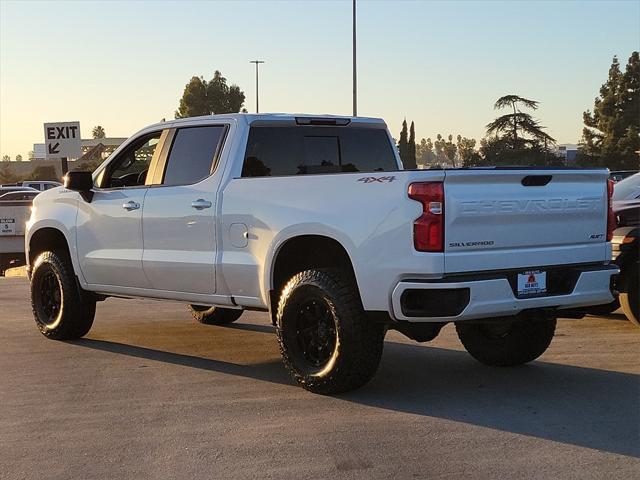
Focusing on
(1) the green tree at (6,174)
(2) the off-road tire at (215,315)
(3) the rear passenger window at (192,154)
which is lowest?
(2) the off-road tire at (215,315)

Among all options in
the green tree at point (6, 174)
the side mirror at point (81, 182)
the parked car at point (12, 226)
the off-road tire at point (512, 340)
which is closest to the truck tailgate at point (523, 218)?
the off-road tire at point (512, 340)

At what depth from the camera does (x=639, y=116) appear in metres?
54.9

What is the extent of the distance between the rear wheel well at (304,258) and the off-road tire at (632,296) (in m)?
3.52

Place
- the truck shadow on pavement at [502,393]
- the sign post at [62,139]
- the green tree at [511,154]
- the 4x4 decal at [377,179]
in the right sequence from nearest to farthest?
the truck shadow on pavement at [502,393]
the 4x4 decal at [377,179]
the sign post at [62,139]
the green tree at [511,154]

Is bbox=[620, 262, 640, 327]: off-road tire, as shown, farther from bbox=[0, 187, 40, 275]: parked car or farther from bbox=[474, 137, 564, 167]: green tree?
bbox=[474, 137, 564, 167]: green tree

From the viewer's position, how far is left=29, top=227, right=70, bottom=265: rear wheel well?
27.1 ft

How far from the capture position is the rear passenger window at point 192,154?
22.2 ft

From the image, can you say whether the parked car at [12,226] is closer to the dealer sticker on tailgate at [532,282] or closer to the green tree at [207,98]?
the dealer sticker on tailgate at [532,282]

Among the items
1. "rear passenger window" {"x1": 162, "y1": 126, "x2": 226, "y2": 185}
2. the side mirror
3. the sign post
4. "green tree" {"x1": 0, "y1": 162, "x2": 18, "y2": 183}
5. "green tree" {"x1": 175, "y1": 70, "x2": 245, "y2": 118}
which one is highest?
"green tree" {"x1": 175, "y1": 70, "x2": 245, "y2": 118}

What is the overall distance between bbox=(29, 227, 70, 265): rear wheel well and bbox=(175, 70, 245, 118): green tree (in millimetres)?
64221

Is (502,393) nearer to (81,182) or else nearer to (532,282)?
(532,282)

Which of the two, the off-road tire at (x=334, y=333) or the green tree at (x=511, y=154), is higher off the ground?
the green tree at (x=511, y=154)

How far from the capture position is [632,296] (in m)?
8.02

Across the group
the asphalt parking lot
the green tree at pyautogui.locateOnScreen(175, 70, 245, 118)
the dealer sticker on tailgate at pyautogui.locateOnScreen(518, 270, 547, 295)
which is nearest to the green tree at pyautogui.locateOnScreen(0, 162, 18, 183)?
the green tree at pyautogui.locateOnScreen(175, 70, 245, 118)
